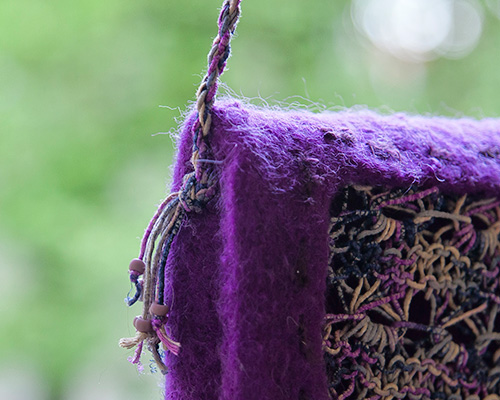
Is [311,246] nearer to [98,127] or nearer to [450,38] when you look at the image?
[98,127]

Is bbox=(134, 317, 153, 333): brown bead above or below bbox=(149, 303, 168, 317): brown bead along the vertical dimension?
below

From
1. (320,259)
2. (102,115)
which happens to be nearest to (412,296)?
(320,259)

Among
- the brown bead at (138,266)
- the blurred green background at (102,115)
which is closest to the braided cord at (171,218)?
the brown bead at (138,266)

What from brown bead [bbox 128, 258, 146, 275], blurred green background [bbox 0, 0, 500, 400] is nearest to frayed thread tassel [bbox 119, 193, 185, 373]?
brown bead [bbox 128, 258, 146, 275]

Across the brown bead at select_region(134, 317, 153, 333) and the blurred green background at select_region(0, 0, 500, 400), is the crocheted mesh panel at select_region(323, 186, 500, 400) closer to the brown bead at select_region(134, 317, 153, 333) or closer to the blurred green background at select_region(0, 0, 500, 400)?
the brown bead at select_region(134, 317, 153, 333)

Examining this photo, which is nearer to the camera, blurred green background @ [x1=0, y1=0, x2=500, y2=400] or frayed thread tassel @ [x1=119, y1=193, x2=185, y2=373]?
frayed thread tassel @ [x1=119, y1=193, x2=185, y2=373]

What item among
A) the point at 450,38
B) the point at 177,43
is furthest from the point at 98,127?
the point at 450,38

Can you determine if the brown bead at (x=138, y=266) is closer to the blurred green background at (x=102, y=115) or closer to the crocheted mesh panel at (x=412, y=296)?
the crocheted mesh panel at (x=412, y=296)
